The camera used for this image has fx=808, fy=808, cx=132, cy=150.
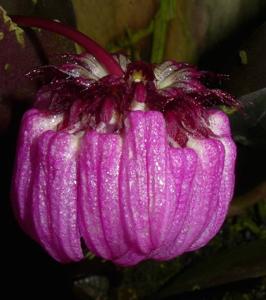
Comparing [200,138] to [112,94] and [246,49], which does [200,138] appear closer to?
[112,94]

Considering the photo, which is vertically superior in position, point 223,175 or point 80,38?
point 80,38

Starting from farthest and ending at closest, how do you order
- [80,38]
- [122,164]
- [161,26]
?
[161,26] → [80,38] → [122,164]

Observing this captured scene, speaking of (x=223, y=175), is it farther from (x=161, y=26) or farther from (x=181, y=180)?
(x=161, y=26)

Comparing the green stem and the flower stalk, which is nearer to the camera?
the flower stalk

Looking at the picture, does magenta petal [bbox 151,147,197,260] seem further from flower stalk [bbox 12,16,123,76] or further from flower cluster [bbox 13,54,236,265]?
flower stalk [bbox 12,16,123,76]

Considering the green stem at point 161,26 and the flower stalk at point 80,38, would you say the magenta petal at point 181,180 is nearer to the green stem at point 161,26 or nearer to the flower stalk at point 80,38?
the flower stalk at point 80,38

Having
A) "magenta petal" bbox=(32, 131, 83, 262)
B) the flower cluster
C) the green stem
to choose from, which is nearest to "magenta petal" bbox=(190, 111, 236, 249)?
the flower cluster

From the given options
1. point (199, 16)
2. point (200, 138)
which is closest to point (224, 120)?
point (200, 138)

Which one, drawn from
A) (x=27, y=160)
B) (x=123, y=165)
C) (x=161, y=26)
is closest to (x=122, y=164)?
(x=123, y=165)
